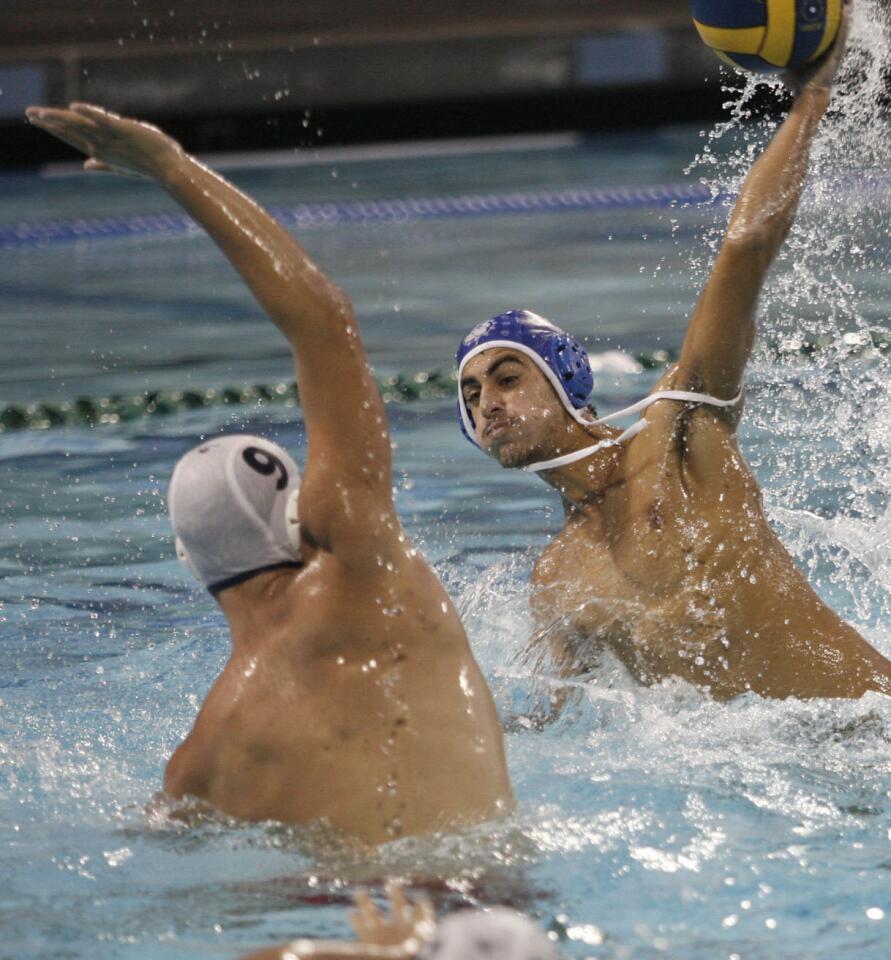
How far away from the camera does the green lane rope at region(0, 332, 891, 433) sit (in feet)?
21.9

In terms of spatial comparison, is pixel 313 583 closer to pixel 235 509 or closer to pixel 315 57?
pixel 235 509

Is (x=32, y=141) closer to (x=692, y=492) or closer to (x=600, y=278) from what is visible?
(x=600, y=278)

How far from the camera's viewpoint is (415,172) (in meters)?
13.5

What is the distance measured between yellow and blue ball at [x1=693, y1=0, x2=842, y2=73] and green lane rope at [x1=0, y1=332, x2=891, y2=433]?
3.18 metres

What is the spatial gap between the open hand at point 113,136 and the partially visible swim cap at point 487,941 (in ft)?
4.19

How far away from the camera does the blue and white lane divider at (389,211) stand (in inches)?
449

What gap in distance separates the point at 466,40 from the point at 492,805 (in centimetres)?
1282

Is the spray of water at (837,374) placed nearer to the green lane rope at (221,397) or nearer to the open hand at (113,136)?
the green lane rope at (221,397)

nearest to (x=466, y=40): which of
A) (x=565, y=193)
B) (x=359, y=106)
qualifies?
(x=359, y=106)

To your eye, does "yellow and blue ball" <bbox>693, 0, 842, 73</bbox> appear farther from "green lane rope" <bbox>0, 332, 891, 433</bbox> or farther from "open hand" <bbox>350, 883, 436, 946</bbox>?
"green lane rope" <bbox>0, 332, 891, 433</bbox>

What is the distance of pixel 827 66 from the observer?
3.42 m

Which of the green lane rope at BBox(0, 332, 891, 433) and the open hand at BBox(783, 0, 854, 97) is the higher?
the open hand at BBox(783, 0, 854, 97)

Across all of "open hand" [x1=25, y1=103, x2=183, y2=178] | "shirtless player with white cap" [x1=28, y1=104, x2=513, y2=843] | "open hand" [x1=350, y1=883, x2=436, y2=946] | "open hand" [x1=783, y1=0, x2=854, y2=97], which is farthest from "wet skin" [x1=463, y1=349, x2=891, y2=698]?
"open hand" [x1=350, y1=883, x2=436, y2=946]

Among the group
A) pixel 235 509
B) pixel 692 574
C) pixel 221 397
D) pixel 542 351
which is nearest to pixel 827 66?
pixel 542 351
